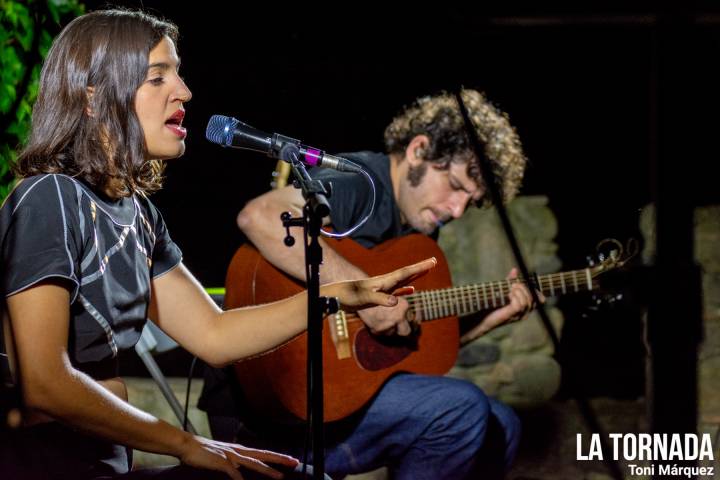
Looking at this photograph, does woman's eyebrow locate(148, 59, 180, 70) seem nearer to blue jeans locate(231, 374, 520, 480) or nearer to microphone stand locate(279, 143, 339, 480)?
microphone stand locate(279, 143, 339, 480)

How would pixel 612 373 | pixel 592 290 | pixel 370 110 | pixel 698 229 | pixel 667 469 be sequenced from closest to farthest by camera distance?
pixel 667 469 < pixel 592 290 < pixel 698 229 < pixel 370 110 < pixel 612 373

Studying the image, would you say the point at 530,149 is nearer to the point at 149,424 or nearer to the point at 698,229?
the point at 698,229

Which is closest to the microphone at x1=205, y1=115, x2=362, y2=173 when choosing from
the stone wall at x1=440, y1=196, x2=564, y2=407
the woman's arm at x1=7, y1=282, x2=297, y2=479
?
the woman's arm at x1=7, y1=282, x2=297, y2=479

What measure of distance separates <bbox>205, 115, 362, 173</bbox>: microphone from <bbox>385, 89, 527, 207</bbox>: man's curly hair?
1486mm

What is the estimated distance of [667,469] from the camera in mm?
1274

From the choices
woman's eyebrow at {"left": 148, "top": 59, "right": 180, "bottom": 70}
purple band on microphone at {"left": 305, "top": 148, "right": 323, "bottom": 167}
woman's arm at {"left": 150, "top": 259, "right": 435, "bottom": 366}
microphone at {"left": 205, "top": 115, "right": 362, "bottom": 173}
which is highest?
woman's eyebrow at {"left": 148, "top": 59, "right": 180, "bottom": 70}

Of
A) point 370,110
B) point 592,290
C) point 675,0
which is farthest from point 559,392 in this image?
point 675,0

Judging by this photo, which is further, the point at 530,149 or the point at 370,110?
the point at 530,149

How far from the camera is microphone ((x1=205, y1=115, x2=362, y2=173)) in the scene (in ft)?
6.07

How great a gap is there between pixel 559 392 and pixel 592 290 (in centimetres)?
153

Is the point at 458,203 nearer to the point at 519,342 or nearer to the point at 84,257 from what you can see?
the point at 519,342

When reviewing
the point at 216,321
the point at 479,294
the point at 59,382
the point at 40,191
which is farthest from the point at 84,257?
the point at 479,294

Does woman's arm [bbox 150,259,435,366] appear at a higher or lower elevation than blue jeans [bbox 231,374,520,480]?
higher

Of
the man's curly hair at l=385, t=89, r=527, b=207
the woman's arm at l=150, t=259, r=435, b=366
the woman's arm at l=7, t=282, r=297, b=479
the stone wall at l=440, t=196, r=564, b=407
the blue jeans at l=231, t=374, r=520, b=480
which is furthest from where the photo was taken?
the stone wall at l=440, t=196, r=564, b=407
